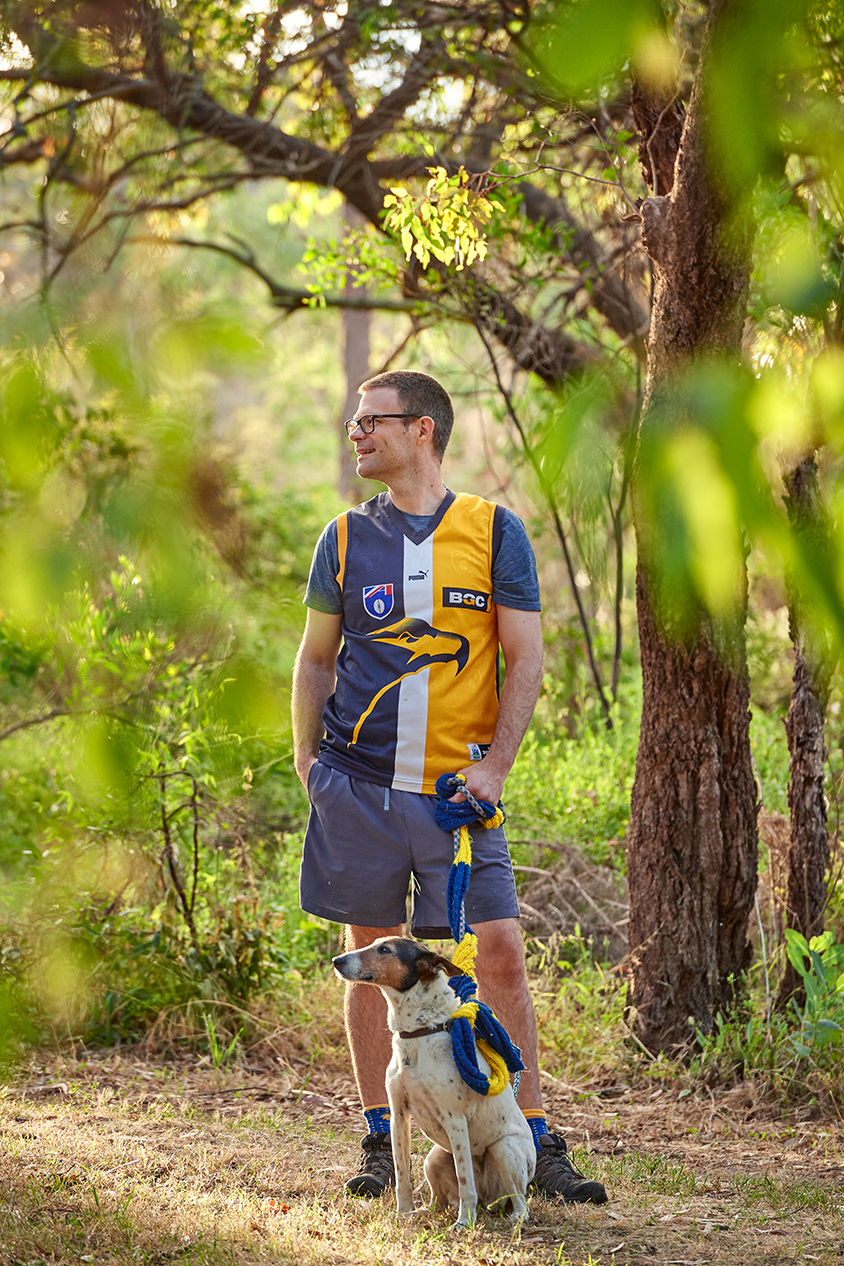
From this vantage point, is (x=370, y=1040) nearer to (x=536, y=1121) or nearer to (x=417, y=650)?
(x=536, y=1121)

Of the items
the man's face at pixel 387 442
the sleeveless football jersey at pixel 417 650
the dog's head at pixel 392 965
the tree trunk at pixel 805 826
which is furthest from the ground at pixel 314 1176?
the man's face at pixel 387 442

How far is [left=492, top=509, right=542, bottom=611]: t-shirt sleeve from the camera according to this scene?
325 cm


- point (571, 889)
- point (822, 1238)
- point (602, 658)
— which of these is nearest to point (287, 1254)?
point (822, 1238)

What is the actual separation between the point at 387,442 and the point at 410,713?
74 cm

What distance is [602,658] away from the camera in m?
8.49

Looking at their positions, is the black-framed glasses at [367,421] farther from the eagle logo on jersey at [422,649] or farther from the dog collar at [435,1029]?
the dog collar at [435,1029]

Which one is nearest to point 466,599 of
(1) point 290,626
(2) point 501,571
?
(2) point 501,571

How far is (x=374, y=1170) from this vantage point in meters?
3.14

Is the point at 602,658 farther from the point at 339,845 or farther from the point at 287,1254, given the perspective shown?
the point at 287,1254

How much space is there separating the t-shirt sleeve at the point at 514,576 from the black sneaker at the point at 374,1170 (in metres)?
1.45

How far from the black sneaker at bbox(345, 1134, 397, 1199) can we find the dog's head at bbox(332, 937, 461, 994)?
0.62 metres

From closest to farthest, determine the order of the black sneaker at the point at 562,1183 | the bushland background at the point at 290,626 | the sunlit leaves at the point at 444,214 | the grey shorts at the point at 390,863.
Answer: the bushland background at the point at 290,626 < the black sneaker at the point at 562,1183 < the grey shorts at the point at 390,863 < the sunlit leaves at the point at 444,214

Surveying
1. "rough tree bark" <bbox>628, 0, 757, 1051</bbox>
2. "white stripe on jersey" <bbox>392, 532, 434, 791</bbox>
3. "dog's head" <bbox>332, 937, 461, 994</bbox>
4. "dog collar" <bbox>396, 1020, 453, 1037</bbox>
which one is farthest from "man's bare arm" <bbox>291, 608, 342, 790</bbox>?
"rough tree bark" <bbox>628, 0, 757, 1051</bbox>

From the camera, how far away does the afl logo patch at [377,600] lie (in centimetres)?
325
